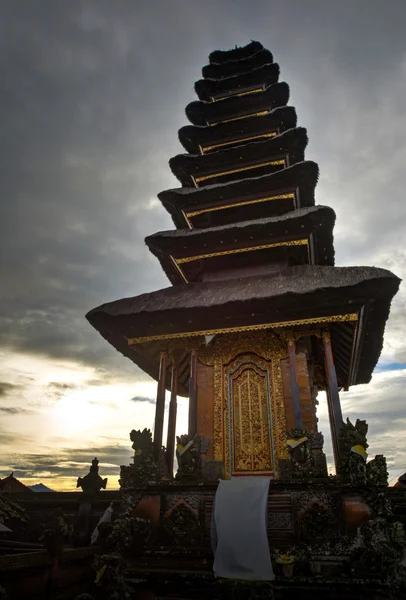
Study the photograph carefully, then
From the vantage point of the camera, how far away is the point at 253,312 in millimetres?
10578

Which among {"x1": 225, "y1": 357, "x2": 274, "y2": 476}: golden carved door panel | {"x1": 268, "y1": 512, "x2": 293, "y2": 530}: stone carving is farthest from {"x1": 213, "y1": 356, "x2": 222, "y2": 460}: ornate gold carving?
{"x1": 268, "y1": 512, "x2": 293, "y2": 530}: stone carving

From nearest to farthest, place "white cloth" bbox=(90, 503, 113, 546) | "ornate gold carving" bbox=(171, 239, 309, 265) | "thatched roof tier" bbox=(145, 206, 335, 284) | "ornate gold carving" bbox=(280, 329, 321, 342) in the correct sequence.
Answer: "white cloth" bbox=(90, 503, 113, 546), "ornate gold carving" bbox=(280, 329, 321, 342), "thatched roof tier" bbox=(145, 206, 335, 284), "ornate gold carving" bbox=(171, 239, 309, 265)

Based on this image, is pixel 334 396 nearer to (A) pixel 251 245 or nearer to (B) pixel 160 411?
(B) pixel 160 411

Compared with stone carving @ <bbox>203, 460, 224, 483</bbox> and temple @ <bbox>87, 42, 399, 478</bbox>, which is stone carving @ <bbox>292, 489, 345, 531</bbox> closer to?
temple @ <bbox>87, 42, 399, 478</bbox>

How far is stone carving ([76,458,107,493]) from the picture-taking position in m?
11.4

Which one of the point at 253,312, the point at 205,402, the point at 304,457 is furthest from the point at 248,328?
the point at 304,457

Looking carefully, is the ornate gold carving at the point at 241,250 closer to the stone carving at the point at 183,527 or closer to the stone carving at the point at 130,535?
the stone carving at the point at 183,527

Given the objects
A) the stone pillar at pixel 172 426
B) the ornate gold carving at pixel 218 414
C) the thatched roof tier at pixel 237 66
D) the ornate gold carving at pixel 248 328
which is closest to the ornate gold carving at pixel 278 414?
the ornate gold carving at pixel 248 328

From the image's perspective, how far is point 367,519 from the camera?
23.3 feet

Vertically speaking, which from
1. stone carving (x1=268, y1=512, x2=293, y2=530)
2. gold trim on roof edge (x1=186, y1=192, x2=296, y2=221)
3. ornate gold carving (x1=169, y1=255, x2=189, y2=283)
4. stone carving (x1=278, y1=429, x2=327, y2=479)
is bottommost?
stone carving (x1=268, y1=512, x2=293, y2=530)

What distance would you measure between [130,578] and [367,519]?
184 inches

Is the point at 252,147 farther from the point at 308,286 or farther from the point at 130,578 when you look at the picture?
the point at 130,578

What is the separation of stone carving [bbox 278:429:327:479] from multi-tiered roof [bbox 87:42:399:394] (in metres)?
3.08

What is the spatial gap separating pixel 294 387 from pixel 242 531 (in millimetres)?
3849
